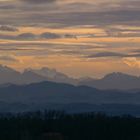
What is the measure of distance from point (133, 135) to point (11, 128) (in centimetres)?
1811

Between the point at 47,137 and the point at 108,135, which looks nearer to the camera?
the point at 47,137

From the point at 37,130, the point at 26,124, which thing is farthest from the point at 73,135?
the point at 26,124

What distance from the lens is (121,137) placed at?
120 m

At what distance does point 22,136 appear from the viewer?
114 m

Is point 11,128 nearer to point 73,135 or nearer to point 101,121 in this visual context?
point 73,135

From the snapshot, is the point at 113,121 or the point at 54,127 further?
the point at 113,121

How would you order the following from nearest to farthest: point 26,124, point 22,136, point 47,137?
point 47,137 → point 22,136 → point 26,124

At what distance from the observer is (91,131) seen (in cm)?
12519

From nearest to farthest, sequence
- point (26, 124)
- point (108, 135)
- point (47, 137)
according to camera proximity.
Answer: point (47, 137) < point (108, 135) < point (26, 124)

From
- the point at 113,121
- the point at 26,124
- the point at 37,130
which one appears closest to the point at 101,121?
the point at 113,121

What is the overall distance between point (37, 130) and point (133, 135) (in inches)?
519

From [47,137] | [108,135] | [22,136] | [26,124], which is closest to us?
[47,137]

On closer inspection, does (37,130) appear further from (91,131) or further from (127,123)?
(127,123)

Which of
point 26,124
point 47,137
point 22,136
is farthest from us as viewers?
point 26,124
